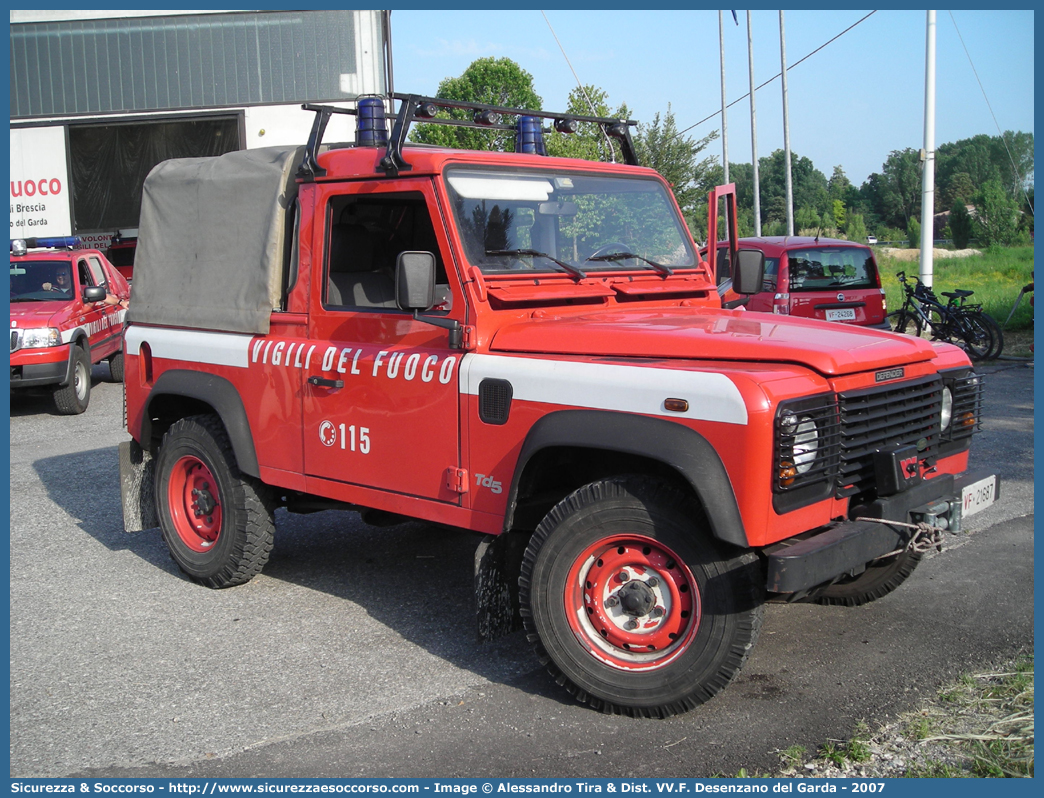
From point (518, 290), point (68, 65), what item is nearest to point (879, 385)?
point (518, 290)

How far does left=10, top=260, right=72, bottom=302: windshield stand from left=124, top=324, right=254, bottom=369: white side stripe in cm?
733

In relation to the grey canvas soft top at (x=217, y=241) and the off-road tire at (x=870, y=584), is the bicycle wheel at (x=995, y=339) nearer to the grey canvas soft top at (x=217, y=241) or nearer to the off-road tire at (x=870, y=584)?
the off-road tire at (x=870, y=584)

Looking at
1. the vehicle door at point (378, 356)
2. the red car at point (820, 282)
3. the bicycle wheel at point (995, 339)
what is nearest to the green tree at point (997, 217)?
the bicycle wheel at point (995, 339)

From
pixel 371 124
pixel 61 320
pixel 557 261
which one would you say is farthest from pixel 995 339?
pixel 61 320

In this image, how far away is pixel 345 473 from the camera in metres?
4.70

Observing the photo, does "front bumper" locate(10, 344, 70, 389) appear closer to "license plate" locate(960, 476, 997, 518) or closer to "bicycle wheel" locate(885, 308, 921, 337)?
"license plate" locate(960, 476, 997, 518)

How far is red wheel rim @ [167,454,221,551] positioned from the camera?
5602 millimetres

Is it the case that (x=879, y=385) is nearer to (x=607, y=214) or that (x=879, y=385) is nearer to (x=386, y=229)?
(x=607, y=214)

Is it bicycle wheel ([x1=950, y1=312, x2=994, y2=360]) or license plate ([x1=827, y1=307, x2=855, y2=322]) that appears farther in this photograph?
bicycle wheel ([x1=950, y1=312, x2=994, y2=360])

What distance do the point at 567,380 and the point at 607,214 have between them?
1.42m

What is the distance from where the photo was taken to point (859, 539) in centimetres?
351

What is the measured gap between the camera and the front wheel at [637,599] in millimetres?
3516

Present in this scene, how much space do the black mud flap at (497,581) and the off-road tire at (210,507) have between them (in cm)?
171

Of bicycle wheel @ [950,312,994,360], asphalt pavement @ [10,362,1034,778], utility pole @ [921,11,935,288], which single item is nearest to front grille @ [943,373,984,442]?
asphalt pavement @ [10,362,1034,778]
